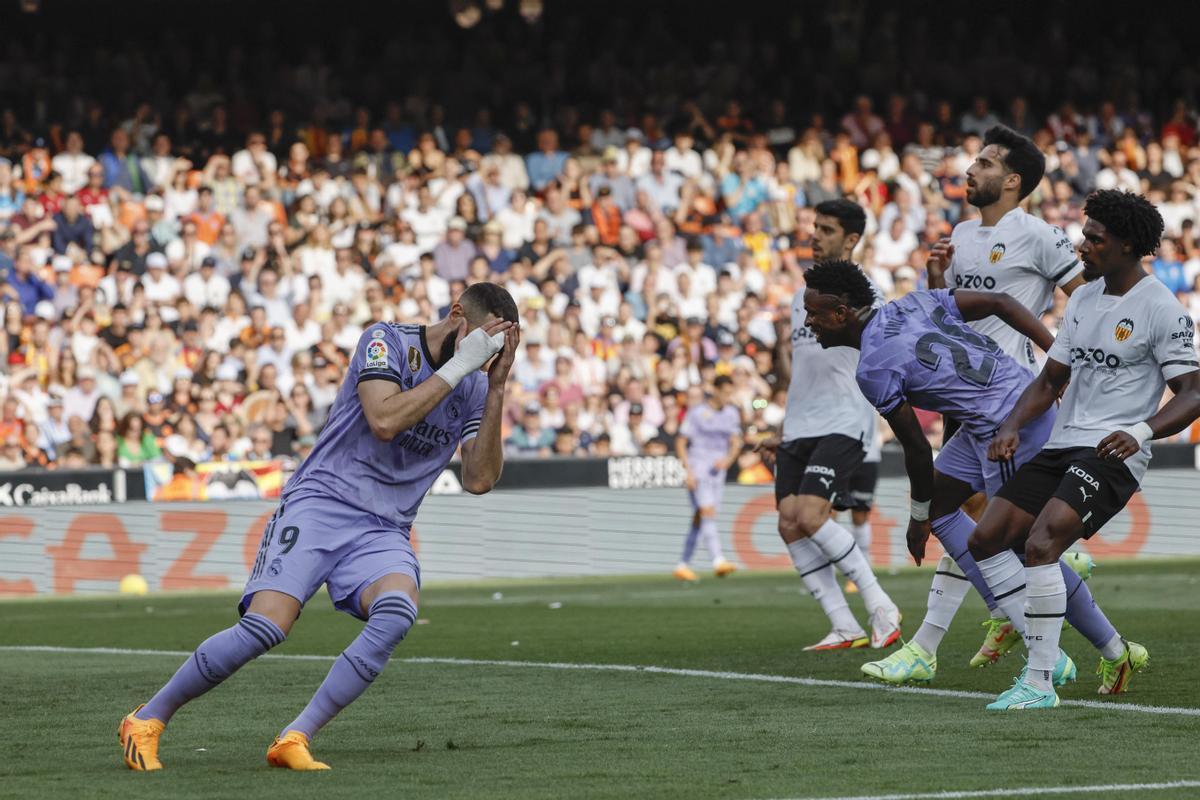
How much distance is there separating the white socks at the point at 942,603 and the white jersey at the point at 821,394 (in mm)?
2163

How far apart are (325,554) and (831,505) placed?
539 cm

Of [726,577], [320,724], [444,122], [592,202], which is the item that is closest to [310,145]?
[444,122]

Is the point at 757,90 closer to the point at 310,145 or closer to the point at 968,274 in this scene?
the point at 310,145

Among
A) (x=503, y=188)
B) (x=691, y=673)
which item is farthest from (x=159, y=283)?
(x=691, y=673)

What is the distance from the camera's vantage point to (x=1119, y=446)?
7840mm

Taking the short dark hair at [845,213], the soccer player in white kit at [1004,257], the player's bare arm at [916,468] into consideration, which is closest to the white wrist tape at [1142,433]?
the player's bare arm at [916,468]

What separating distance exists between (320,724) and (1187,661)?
5224 millimetres

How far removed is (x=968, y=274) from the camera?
10.0 meters

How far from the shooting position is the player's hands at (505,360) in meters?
A: 7.07

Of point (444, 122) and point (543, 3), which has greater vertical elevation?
point (543, 3)

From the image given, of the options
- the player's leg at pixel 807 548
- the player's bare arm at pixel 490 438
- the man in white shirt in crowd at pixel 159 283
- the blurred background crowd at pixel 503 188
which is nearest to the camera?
the player's bare arm at pixel 490 438

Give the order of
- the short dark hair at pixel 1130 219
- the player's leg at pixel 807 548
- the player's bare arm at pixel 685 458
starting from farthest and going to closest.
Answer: the player's bare arm at pixel 685 458, the player's leg at pixel 807 548, the short dark hair at pixel 1130 219

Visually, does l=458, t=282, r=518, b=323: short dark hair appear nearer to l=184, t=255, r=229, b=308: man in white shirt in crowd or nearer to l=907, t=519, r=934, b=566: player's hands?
l=907, t=519, r=934, b=566: player's hands

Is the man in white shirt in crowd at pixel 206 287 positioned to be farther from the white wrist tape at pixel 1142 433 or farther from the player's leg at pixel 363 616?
the white wrist tape at pixel 1142 433
